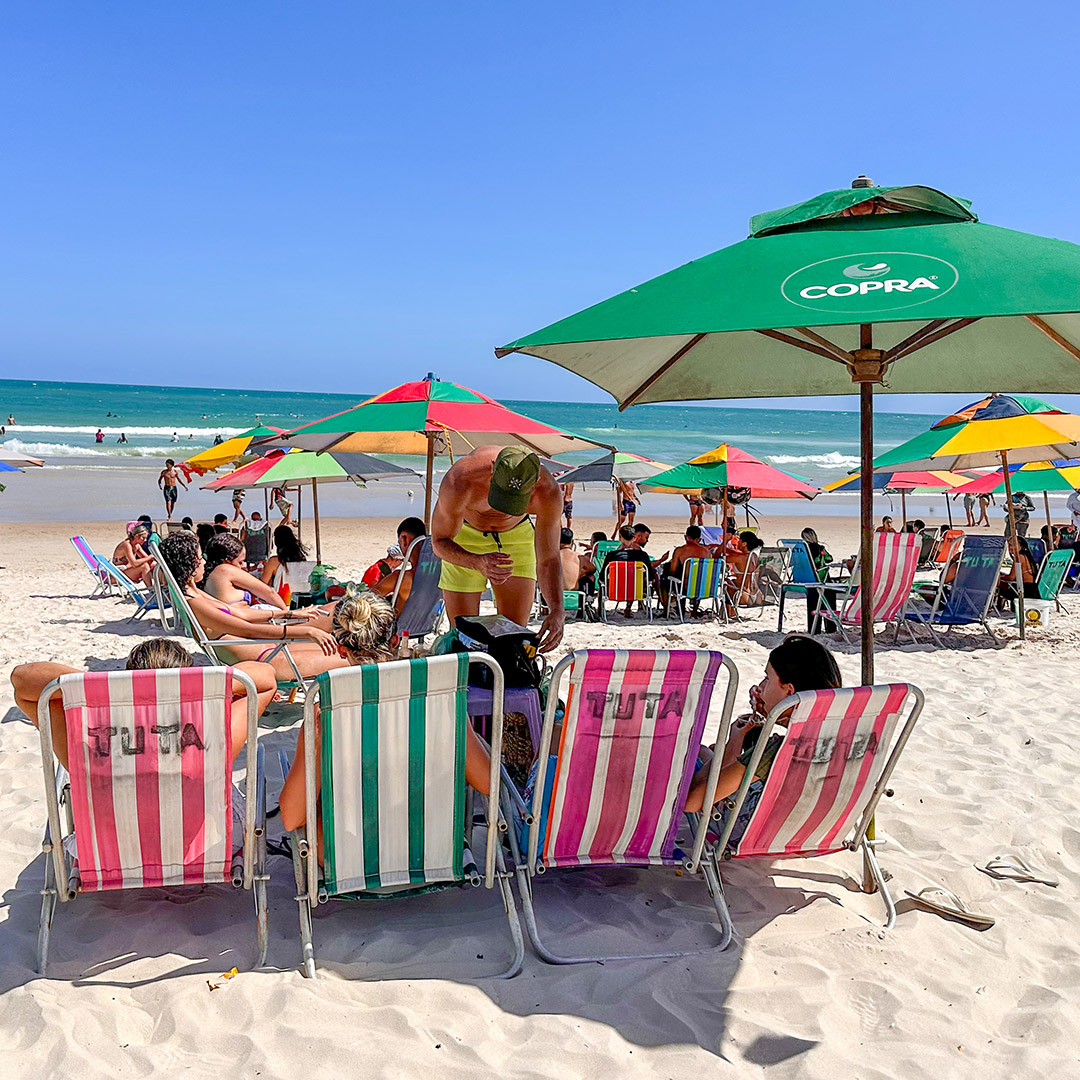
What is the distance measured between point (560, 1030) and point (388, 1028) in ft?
1.39

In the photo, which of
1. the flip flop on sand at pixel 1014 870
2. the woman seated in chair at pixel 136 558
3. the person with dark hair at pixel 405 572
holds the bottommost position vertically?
the flip flop on sand at pixel 1014 870

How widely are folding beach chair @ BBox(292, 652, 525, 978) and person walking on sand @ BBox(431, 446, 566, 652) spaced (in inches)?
54.0

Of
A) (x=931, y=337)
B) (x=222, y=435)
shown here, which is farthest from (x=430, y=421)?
(x=222, y=435)

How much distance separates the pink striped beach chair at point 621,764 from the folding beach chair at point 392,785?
154 mm

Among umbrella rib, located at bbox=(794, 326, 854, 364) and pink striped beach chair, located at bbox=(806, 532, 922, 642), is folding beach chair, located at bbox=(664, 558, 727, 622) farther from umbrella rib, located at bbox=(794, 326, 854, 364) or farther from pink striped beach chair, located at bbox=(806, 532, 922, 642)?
umbrella rib, located at bbox=(794, 326, 854, 364)

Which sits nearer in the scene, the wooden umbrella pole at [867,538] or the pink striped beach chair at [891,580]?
the wooden umbrella pole at [867,538]

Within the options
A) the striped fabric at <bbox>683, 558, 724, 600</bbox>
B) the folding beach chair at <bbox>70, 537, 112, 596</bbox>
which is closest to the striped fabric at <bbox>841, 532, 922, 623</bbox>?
the striped fabric at <bbox>683, 558, 724, 600</bbox>

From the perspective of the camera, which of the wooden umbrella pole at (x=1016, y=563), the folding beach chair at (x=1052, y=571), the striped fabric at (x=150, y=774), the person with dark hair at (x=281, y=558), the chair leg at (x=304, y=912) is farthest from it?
the folding beach chair at (x=1052, y=571)

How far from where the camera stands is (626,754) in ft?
8.98

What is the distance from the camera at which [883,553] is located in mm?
7523

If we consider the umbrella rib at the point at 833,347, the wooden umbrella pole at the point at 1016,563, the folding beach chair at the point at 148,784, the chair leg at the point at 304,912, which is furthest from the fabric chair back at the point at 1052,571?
the folding beach chair at the point at 148,784

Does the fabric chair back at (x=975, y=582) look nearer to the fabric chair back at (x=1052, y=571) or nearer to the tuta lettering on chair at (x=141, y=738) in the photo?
the fabric chair back at (x=1052, y=571)

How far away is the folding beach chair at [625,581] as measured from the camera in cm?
959

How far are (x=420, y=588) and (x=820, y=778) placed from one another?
432cm
